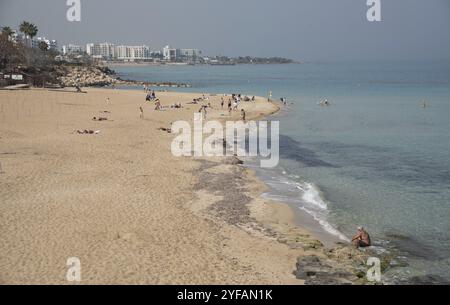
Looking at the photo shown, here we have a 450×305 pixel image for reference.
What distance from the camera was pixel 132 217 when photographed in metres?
13.4

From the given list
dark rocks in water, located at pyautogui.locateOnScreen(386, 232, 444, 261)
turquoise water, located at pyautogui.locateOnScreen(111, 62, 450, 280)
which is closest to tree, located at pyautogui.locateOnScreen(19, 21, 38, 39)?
turquoise water, located at pyautogui.locateOnScreen(111, 62, 450, 280)

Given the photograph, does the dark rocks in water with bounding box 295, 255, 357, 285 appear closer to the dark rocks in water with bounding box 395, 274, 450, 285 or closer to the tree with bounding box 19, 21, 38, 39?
the dark rocks in water with bounding box 395, 274, 450, 285

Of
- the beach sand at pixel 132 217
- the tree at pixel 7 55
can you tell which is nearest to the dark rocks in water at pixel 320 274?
the beach sand at pixel 132 217

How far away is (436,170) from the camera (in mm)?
21734

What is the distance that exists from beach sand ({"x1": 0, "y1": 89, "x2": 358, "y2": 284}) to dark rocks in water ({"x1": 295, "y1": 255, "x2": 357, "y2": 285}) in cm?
24

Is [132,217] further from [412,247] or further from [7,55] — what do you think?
[7,55]

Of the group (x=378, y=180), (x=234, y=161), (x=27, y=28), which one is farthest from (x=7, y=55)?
(x=378, y=180)

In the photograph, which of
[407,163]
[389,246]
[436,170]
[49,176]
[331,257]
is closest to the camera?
[331,257]

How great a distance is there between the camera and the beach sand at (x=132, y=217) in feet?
32.9

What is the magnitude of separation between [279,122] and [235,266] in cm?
2870

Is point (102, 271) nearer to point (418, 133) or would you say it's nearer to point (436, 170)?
point (436, 170)

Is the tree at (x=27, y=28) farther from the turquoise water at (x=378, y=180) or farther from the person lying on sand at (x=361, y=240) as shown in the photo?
the person lying on sand at (x=361, y=240)

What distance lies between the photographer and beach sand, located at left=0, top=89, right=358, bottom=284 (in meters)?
10.0

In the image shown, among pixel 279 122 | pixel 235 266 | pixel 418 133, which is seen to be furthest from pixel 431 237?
pixel 279 122
